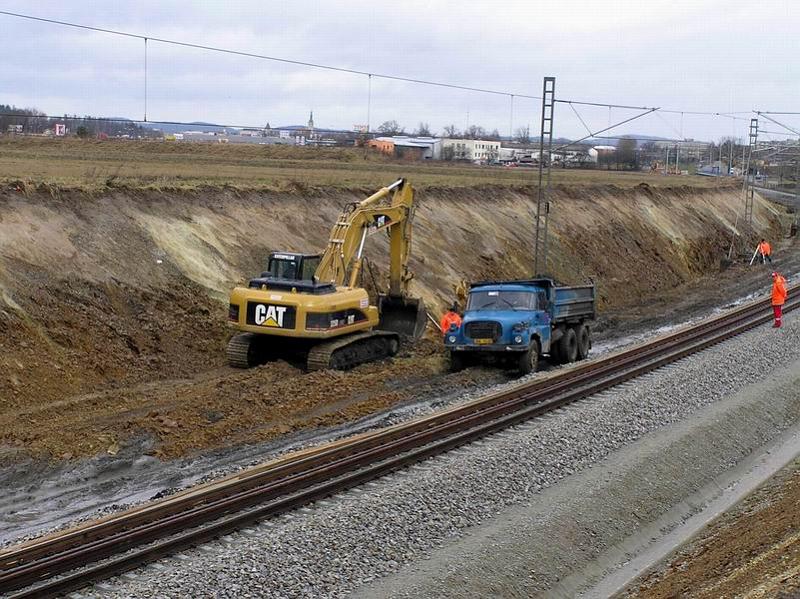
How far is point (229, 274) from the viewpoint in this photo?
3008cm

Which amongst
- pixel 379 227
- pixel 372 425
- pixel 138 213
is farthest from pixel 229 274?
pixel 372 425

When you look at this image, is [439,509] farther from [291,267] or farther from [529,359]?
[291,267]

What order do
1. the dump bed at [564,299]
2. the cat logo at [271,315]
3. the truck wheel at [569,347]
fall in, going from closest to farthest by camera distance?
the cat logo at [271,315]
the dump bed at [564,299]
the truck wheel at [569,347]

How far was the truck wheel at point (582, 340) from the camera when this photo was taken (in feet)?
93.8

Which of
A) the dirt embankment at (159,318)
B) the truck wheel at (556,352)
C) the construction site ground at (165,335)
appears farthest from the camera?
the truck wheel at (556,352)

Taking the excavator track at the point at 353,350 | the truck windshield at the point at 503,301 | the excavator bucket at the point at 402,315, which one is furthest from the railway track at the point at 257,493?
the excavator bucket at the point at 402,315

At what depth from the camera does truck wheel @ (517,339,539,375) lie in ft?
83.4

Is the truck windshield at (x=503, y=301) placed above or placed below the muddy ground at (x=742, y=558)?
above

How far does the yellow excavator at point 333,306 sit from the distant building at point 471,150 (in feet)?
261

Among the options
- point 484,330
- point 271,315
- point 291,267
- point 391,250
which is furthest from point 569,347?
point 271,315

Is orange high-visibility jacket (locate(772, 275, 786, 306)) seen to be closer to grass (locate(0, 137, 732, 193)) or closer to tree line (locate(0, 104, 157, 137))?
grass (locate(0, 137, 732, 193))

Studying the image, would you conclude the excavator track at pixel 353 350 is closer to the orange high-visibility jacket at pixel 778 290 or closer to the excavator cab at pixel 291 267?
the excavator cab at pixel 291 267

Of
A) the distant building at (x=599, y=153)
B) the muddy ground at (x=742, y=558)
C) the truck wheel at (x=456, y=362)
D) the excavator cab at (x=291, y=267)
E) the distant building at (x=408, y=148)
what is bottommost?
the muddy ground at (x=742, y=558)

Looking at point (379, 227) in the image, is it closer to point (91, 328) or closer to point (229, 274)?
point (229, 274)
